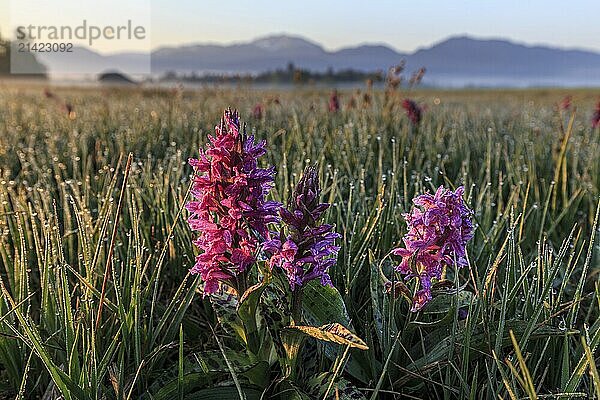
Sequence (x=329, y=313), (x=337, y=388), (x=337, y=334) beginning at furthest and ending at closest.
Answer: (x=329, y=313) → (x=337, y=388) → (x=337, y=334)

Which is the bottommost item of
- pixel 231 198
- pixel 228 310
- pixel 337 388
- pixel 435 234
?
pixel 337 388

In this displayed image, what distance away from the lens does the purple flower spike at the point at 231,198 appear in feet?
4.20

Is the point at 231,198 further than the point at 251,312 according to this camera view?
No

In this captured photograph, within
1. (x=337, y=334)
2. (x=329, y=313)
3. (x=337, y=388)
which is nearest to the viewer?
(x=337, y=334)

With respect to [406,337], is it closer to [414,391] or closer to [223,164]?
[414,391]

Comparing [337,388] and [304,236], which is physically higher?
[304,236]

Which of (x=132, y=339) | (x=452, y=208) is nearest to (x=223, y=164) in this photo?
(x=452, y=208)

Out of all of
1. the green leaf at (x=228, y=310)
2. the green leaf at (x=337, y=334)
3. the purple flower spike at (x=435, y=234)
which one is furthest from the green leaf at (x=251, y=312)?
the purple flower spike at (x=435, y=234)

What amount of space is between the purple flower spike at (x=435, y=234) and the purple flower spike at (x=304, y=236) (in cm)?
26

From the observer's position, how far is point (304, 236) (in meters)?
1.30

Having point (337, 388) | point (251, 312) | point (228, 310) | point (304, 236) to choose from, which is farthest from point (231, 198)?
point (337, 388)

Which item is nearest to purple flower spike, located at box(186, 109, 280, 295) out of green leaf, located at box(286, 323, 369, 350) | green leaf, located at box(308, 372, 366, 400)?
green leaf, located at box(286, 323, 369, 350)

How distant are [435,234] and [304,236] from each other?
359mm

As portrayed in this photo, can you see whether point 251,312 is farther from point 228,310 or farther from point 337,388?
point 337,388
